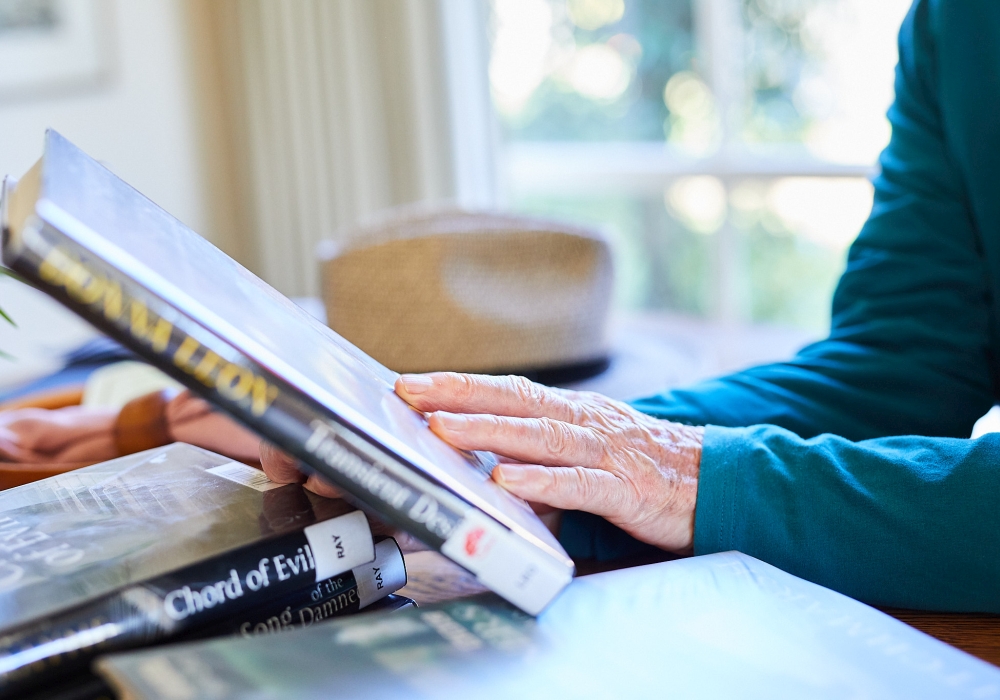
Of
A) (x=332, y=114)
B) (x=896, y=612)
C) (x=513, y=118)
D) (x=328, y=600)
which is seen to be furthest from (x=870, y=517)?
(x=513, y=118)

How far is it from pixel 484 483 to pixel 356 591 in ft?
0.30

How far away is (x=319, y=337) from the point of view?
0.50 meters

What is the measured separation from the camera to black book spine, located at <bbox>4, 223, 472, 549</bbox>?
1.07 feet

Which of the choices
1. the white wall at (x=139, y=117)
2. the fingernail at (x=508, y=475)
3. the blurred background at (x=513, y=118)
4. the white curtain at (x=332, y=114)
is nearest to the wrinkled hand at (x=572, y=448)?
the fingernail at (x=508, y=475)

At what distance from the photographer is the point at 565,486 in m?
0.49

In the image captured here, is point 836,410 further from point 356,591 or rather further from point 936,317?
point 356,591

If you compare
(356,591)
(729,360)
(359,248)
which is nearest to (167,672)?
(356,591)

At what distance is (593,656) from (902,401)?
46cm

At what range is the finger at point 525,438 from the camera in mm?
484

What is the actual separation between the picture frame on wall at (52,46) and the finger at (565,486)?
105 inches

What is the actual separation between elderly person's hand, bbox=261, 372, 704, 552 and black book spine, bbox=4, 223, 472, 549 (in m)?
0.10

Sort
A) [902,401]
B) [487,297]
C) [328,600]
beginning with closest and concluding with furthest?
[328,600]
[902,401]
[487,297]

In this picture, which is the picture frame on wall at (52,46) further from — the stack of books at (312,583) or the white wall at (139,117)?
the stack of books at (312,583)

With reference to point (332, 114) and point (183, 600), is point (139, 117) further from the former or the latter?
point (183, 600)
